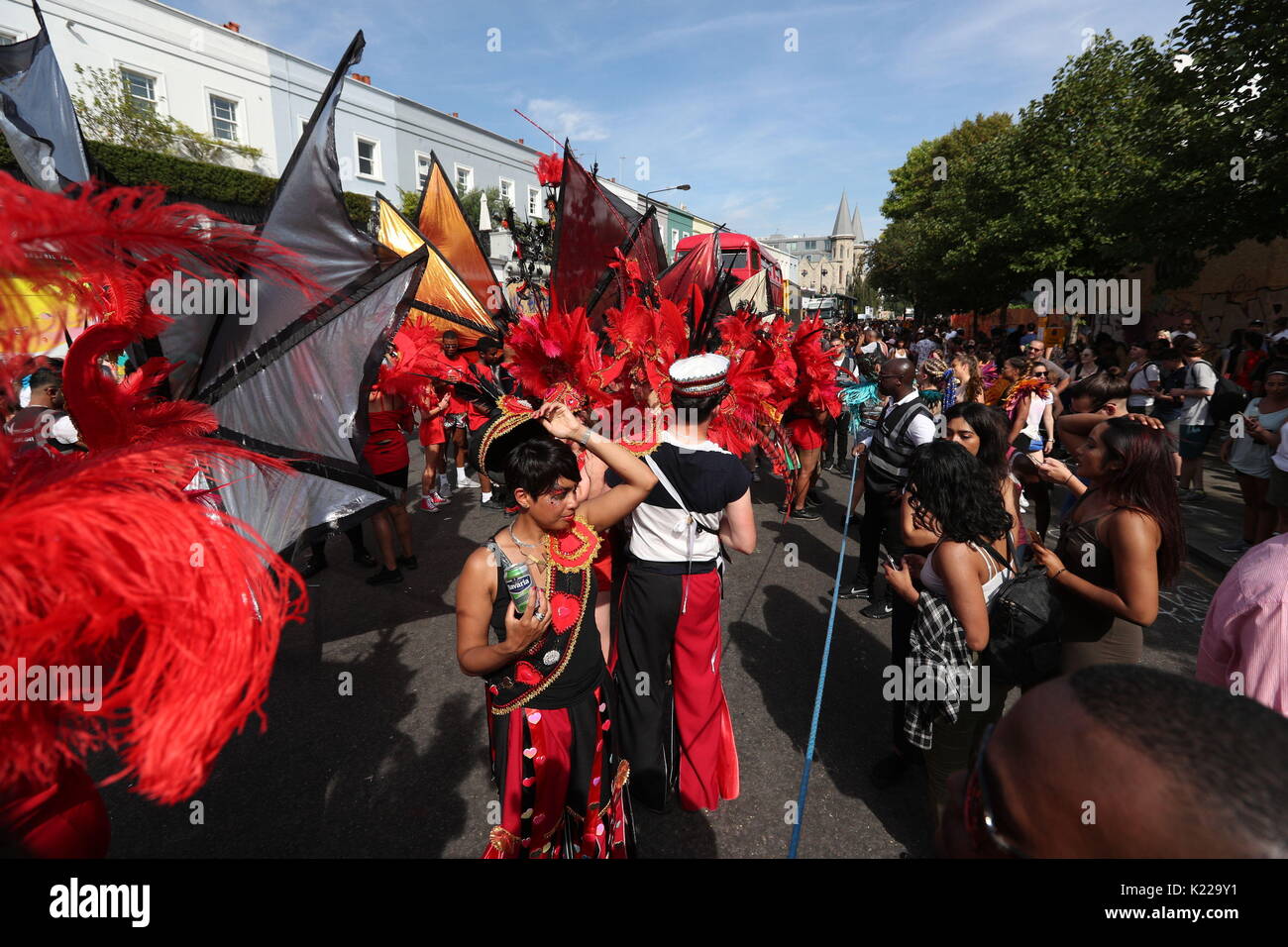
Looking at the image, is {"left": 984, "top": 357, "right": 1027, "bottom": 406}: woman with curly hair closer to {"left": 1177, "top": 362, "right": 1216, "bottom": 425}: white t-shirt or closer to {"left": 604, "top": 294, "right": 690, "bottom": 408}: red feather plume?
{"left": 1177, "top": 362, "right": 1216, "bottom": 425}: white t-shirt

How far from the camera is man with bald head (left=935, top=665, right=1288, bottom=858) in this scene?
0.65 m

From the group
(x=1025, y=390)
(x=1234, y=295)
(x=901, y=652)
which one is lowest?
(x=901, y=652)

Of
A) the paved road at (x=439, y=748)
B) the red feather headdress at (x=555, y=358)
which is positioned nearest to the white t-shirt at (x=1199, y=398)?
the paved road at (x=439, y=748)

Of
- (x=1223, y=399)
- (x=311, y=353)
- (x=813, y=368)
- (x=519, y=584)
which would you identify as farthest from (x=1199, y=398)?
(x=311, y=353)

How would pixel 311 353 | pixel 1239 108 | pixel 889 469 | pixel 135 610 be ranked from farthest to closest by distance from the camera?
pixel 1239 108
pixel 889 469
pixel 311 353
pixel 135 610

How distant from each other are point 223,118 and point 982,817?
26.3 metres

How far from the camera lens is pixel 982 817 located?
0.81m

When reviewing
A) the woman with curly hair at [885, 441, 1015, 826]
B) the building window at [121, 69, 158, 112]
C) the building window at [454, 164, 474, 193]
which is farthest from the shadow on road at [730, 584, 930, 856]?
the building window at [454, 164, 474, 193]

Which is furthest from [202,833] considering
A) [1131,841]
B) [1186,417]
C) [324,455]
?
[1186,417]

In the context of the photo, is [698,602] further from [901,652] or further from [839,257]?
[839,257]

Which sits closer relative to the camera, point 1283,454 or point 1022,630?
point 1022,630

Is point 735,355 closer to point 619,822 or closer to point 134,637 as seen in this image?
point 619,822

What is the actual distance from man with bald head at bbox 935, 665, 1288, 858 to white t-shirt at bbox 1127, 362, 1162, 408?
7.90m

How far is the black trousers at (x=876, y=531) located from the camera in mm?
4359
